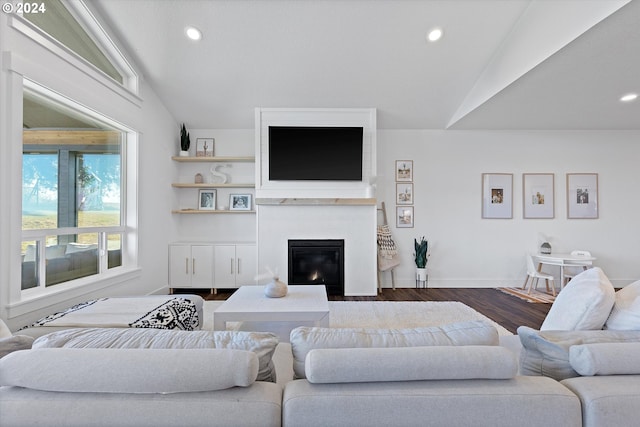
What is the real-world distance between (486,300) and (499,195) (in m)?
1.74

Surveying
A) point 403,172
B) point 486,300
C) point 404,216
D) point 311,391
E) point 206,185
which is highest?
point 403,172

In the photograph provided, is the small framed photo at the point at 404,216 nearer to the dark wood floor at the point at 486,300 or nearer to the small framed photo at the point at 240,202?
the dark wood floor at the point at 486,300

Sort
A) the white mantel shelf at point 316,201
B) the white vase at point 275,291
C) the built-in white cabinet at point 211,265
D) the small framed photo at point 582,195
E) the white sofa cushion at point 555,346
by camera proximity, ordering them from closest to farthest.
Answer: the white sofa cushion at point 555,346 < the white vase at point 275,291 < the white mantel shelf at point 316,201 < the built-in white cabinet at point 211,265 < the small framed photo at point 582,195

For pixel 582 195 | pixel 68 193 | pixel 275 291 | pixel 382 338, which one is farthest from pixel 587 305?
pixel 582 195

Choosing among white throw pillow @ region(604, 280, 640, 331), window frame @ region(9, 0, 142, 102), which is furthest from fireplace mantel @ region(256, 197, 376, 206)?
white throw pillow @ region(604, 280, 640, 331)

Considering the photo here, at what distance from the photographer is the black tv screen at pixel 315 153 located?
4383 mm

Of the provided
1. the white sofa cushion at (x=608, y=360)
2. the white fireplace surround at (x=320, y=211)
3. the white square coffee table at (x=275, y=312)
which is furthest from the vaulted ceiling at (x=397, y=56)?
the white square coffee table at (x=275, y=312)

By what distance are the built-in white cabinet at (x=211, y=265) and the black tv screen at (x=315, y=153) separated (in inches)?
48.6

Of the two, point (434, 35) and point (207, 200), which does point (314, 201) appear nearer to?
point (207, 200)

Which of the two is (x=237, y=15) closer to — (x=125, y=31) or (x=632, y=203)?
(x=125, y=31)

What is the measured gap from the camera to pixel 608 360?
96cm

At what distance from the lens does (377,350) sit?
94 centimetres

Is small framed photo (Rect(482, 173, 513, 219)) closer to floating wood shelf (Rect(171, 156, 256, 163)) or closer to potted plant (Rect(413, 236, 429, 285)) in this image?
potted plant (Rect(413, 236, 429, 285))

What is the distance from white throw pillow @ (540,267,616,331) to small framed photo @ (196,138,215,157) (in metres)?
4.67
